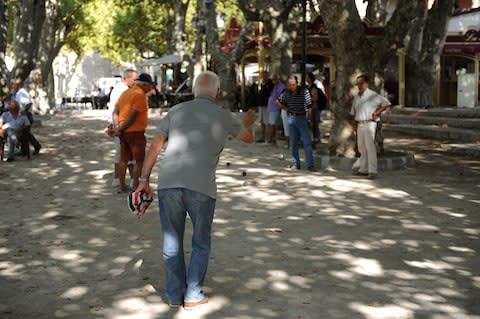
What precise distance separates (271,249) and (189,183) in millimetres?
2272

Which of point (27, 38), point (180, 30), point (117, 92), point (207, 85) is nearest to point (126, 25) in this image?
point (180, 30)

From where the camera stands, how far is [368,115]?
12891 mm

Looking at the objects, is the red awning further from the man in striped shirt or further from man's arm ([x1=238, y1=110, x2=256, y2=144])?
man's arm ([x1=238, y1=110, x2=256, y2=144])

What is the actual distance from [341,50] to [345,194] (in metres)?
4.16

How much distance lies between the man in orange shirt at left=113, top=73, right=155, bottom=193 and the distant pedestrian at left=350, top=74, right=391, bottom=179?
138 inches

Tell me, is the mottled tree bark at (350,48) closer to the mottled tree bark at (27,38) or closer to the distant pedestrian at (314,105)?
the distant pedestrian at (314,105)

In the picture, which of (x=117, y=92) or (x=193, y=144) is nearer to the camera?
(x=193, y=144)

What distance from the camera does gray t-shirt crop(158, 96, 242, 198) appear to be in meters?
5.77

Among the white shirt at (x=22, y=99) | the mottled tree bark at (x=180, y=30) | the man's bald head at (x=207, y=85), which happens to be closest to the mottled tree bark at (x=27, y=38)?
the white shirt at (x=22, y=99)

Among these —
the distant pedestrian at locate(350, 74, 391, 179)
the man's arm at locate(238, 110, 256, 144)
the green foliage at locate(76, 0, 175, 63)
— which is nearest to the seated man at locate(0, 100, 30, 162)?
the distant pedestrian at locate(350, 74, 391, 179)

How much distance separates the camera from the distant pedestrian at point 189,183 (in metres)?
5.78

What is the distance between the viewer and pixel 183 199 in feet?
19.0

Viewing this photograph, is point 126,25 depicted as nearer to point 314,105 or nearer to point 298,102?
point 314,105

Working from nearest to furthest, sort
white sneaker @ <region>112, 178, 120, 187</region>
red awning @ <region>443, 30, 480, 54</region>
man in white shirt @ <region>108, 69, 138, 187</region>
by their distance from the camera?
man in white shirt @ <region>108, 69, 138, 187</region> → white sneaker @ <region>112, 178, 120, 187</region> → red awning @ <region>443, 30, 480, 54</region>
